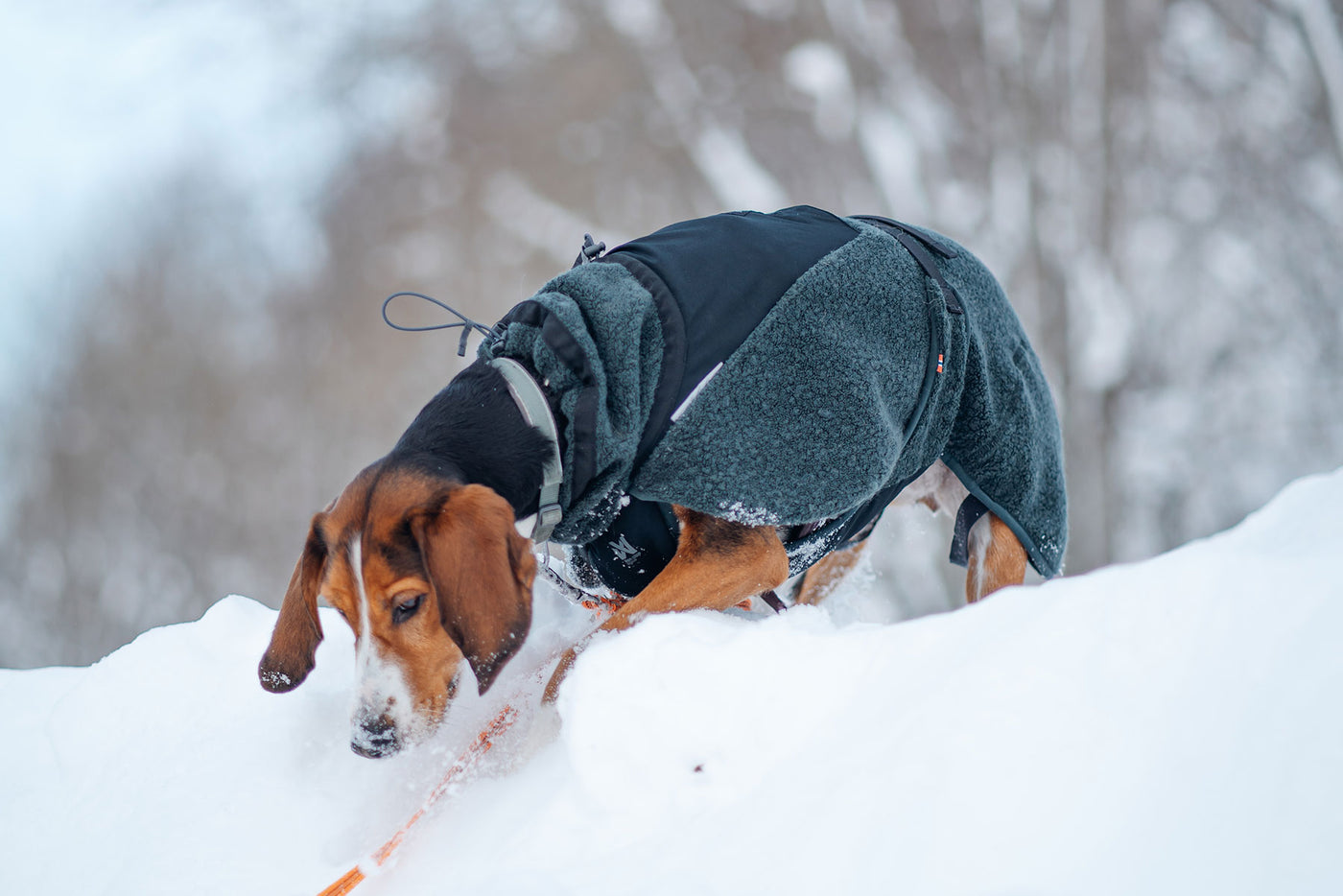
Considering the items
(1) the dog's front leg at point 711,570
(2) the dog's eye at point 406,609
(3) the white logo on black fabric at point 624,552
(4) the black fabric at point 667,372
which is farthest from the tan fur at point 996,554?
(2) the dog's eye at point 406,609

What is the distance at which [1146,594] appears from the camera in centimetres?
127

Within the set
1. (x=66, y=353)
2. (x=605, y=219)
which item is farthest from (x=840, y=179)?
(x=66, y=353)

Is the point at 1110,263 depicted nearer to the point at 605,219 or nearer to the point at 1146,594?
the point at 605,219

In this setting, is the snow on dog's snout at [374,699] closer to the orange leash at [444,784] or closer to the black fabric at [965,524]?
the orange leash at [444,784]

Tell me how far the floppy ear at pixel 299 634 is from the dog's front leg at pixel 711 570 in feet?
1.97

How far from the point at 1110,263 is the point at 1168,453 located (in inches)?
66.7

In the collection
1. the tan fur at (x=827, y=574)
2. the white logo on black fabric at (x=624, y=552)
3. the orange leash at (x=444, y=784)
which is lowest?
the tan fur at (x=827, y=574)

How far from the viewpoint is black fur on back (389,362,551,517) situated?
2006 millimetres

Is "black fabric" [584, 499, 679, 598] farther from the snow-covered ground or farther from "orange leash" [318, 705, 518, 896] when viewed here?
"orange leash" [318, 705, 518, 896]

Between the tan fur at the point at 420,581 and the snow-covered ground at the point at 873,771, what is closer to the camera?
the snow-covered ground at the point at 873,771

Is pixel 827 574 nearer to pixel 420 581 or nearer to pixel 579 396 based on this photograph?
pixel 579 396

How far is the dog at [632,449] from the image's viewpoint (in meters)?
1.90

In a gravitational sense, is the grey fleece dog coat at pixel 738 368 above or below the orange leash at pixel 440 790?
above

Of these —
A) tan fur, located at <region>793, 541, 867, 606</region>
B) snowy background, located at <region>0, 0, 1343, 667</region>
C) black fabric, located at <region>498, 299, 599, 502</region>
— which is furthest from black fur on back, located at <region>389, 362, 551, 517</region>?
snowy background, located at <region>0, 0, 1343, 667</region>
